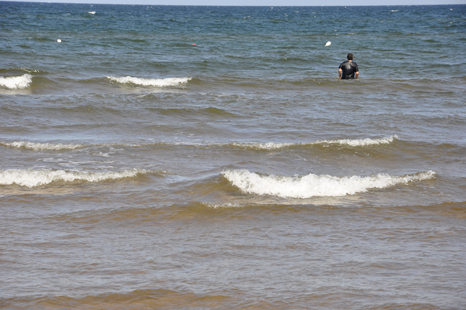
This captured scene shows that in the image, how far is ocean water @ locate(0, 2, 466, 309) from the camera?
4.06 meters

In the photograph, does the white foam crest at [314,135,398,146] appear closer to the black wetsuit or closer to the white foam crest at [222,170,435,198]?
the white foam crest at [222,170,435,198]

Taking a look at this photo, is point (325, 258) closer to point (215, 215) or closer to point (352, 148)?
point (215, 215)

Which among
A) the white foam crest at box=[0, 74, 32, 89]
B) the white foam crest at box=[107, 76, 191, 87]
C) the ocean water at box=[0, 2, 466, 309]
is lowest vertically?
the ocean water at box=[0, 2, 466, 309]

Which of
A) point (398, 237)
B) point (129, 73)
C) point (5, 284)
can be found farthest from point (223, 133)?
point (129, 73)

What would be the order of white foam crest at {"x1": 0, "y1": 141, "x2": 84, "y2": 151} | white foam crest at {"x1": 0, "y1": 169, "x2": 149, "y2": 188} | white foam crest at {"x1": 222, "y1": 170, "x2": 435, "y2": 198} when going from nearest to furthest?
1. white foam crest at {"x1": 222, "y1": 170, "x2": 435, "y2": 198}
2. white foam crest at {"x1": 0, "y1": 169, "x2": 149, "y2": 188}
3. white foam crest at {"x1": 0, "y1": 141, "x2": 84, "y2": 151}

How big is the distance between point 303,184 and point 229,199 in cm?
104

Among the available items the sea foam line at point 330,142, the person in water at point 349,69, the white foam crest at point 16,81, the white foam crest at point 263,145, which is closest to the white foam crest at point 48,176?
the white foam crest at point 263,145

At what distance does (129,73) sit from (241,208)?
1272 centimetres

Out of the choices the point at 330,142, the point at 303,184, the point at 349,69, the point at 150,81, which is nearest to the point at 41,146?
the point at 303,184

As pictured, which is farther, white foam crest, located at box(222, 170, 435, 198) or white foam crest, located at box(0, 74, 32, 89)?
white foam crest, located at box(0, 74, 32, 89)

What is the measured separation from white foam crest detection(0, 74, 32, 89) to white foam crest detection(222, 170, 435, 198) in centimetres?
985

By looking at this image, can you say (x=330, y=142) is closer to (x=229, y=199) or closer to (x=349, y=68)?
(x=229, y=199)

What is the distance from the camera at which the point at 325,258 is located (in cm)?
461

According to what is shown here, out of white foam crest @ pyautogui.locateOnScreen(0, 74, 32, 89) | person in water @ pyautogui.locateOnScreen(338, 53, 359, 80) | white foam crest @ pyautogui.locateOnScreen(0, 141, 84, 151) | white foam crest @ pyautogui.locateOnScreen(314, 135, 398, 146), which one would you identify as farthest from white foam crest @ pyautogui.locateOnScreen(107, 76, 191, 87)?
white foam crest @ pyautogui.locateOnScreen(314, 135, 398, 146)
